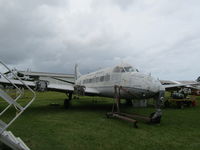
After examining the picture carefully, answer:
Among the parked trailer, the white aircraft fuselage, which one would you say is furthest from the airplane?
the parked trailer

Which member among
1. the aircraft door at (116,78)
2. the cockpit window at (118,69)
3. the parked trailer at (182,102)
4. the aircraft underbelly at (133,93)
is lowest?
the parked trailer at (182,102)

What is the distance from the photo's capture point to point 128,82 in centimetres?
1036

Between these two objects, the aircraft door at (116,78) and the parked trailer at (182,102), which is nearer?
the aircraft door at (116,78)

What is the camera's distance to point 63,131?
6.89 metres

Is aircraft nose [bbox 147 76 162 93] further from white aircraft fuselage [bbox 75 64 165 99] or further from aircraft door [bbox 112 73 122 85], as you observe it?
aircraft door [bbox 112 73 122 85]

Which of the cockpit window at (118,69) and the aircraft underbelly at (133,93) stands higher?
the cockpit window at (118,69)

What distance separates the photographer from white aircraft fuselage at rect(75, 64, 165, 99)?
920 cm

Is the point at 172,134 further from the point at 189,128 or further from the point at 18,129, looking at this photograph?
the point at 18,129

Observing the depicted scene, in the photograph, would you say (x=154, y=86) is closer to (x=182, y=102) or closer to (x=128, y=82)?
(x=128, y=82)

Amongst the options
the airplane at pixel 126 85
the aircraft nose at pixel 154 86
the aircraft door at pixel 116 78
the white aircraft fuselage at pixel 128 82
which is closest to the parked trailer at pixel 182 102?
the airplane at pixel 126 85

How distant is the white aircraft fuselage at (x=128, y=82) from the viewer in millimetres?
9203

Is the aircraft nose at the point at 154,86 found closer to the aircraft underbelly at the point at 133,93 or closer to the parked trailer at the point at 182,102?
the aircraft underbelly at the point at 133,93

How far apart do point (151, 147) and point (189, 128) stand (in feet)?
Result: 10.5

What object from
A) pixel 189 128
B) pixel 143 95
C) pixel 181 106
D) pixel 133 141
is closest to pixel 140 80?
pixel 143 95
